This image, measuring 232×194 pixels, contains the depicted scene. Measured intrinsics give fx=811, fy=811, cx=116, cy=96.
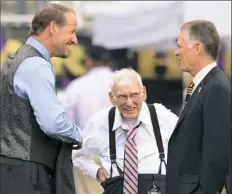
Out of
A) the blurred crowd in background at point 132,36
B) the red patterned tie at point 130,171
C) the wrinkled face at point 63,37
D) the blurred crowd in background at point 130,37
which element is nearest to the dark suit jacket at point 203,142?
the red patterned tie at point 130,171

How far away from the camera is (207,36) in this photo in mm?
4441

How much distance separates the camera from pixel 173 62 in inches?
595

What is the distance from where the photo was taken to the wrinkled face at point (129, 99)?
16.8 feet

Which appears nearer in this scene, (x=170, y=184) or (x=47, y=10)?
(x=170, y=184)

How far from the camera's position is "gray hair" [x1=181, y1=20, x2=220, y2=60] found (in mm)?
4434

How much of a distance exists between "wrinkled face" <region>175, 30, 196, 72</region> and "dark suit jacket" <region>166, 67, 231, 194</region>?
0.41 feet

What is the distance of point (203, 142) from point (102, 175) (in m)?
1.07

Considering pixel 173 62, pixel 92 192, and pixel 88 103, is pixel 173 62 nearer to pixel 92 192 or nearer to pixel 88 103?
pixel 88 103

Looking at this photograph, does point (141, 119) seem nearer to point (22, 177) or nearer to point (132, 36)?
point (22, 177)

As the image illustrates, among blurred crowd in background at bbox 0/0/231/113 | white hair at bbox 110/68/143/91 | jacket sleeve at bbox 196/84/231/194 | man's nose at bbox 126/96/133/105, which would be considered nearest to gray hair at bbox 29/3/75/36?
white hair at bbox 110/68/143/91

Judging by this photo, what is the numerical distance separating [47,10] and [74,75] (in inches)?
296

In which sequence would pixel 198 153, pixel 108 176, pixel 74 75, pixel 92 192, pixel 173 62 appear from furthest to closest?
pixel 173 62 < pixel 74 75 < pixel 92 192 < pixel 108 176 < pixel 198 153

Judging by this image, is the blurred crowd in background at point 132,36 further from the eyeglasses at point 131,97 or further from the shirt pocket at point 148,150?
the shirt pocket at point 148,150

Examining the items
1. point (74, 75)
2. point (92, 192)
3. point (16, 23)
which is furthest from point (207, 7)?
point (16, 23)
